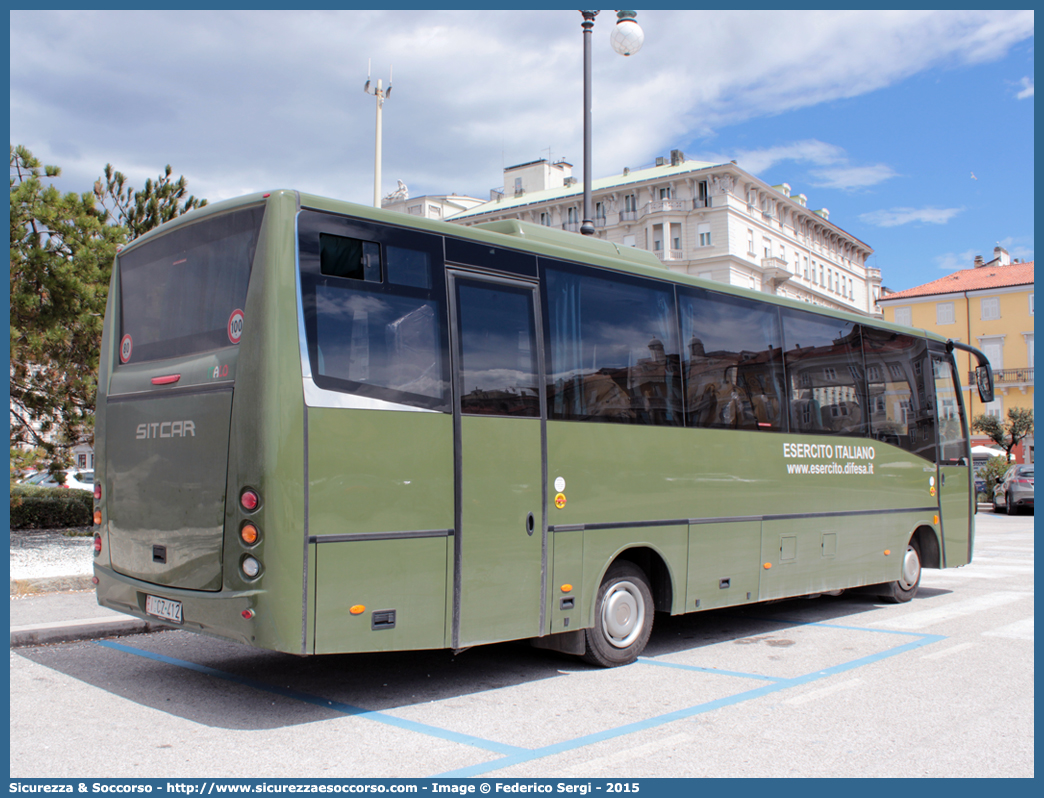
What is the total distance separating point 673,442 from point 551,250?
2.05m

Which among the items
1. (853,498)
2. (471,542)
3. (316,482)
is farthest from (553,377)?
(853,498)

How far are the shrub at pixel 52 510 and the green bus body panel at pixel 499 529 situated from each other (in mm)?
14298

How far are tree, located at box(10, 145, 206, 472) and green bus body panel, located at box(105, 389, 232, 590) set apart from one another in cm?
713

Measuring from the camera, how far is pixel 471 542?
6.24 meters

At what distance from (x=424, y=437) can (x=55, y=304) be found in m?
9.50

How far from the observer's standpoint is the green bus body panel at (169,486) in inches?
226

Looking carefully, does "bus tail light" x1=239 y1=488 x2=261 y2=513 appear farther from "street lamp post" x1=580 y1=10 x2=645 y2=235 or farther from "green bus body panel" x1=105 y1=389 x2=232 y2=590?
"street lamp post" x1=580 y1=10 x2=645 y2=235

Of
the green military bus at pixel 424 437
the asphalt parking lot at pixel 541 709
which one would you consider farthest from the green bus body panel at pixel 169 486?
the asphalt parking lot at pixel 541 709

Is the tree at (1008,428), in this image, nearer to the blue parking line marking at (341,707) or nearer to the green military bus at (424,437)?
the green military bus at (424,437)

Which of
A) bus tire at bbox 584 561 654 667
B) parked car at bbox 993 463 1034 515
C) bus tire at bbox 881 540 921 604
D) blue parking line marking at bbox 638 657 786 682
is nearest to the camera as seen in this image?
blue parking line marking at bbox 638 657 786 682

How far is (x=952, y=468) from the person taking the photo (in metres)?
11.9

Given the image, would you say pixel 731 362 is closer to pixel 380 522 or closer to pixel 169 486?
pixel 380 522

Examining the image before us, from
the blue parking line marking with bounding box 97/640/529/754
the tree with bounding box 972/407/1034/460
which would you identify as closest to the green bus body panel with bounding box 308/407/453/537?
the blue parking line marking with bounding box 97/640/529/754

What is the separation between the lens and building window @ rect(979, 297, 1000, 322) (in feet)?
224
